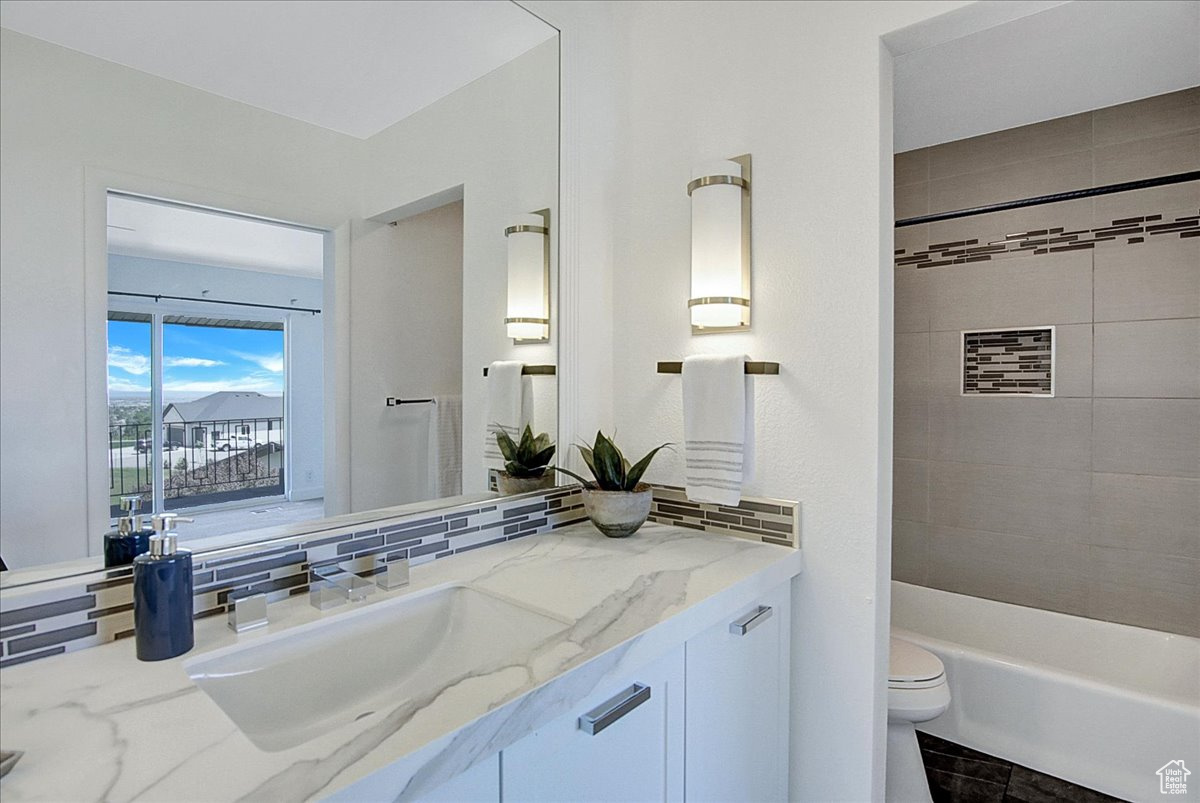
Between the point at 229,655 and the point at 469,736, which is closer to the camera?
the point at 469,736

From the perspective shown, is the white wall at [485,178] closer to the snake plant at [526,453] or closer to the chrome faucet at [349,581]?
the snake plant at [526,453]

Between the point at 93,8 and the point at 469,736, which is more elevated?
the point at 93,8

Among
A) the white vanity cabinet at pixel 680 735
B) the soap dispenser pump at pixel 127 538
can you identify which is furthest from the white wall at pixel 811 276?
the soap dispenser pump at pixel 127 538

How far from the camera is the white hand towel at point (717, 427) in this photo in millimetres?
1522

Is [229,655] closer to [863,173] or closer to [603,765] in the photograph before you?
[603,765]

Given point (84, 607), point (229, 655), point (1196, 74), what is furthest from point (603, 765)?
point (1196, 74)

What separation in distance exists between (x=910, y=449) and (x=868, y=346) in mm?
1556

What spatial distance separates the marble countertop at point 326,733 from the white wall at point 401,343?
9.8 inches

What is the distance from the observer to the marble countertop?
64 centimetres

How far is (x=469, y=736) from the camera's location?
75cm

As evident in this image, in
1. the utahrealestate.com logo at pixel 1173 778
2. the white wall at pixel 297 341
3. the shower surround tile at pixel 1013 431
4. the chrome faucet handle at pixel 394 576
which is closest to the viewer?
the white wall at pixel 297 341

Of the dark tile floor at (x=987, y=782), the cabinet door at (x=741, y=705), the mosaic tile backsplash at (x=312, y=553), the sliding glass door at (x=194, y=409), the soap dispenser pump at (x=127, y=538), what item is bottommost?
the dark tile floor at (x=987, y=782)

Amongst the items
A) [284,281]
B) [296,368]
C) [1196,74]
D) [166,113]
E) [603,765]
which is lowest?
[603,765]

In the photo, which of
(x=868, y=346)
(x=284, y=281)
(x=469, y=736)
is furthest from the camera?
(x=868, y=346)
